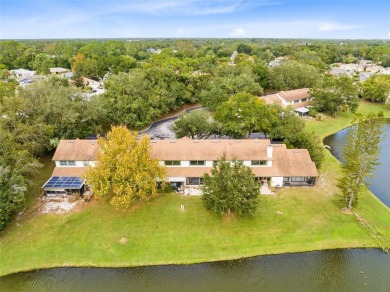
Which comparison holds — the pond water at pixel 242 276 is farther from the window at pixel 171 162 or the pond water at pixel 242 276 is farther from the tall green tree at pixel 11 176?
the window at pixel 171 162

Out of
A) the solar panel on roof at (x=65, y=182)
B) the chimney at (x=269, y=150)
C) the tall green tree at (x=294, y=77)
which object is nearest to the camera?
the solar panel on roof at (x=65, y=182)

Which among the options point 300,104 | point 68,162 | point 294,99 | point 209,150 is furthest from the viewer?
point 300,104

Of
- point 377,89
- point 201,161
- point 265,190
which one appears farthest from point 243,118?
point 377,89

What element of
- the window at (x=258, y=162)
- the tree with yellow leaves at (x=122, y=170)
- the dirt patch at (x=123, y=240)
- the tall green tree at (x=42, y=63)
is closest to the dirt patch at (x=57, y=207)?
the tree with yellow leaves at (x=122, y=170)

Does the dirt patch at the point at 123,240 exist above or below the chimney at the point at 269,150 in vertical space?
below

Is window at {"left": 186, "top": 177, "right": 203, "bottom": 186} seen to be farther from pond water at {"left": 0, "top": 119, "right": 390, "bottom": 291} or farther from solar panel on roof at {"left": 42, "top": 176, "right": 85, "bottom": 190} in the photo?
solar panel on roof at {"left": 42, "top": 176, "right": 85, "bottom": 190}

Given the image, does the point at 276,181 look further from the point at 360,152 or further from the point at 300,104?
the point at 300,104

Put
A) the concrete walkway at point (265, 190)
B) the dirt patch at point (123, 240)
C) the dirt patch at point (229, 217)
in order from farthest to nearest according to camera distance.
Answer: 1. the concrete walkway at point (265, 190)
2. the dirt patch at point (229, 217)
3. the dirt patch at point (123, 240)
